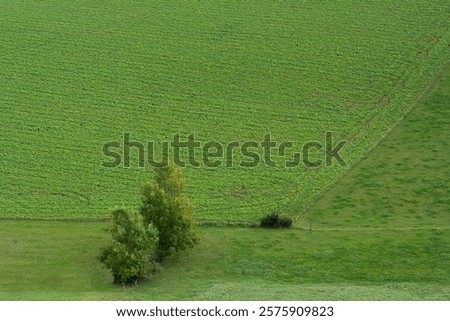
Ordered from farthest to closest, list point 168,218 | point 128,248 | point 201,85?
point 201,85
point 168,218
point 128,248

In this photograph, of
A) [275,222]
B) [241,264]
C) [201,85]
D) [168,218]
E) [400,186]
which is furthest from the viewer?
[201,85]

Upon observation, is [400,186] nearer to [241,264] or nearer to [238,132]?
[238,132]

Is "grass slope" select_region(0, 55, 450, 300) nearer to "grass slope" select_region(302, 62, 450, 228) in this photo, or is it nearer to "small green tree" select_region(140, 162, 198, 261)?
"grass slope" select_region(302, 62, 450, 228)

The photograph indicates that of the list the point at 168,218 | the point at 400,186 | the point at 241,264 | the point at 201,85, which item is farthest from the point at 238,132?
the point at 241,264

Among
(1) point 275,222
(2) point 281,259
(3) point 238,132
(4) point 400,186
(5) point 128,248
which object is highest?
(3) point 238,132

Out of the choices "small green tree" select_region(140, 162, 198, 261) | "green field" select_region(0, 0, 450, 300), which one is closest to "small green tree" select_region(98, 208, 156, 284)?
"green field" select_region(0, 0, 450, 300)

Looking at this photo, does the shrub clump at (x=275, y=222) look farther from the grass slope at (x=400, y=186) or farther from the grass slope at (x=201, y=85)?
the grass slope at (x=400, y=186)
